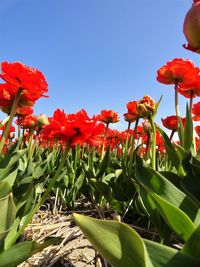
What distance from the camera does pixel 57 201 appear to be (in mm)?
2373

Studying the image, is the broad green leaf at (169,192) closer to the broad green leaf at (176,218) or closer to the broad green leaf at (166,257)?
the broad green leaf at (176,218)

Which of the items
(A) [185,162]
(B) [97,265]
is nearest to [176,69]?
(A) [185,162]

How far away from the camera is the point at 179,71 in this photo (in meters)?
1.93

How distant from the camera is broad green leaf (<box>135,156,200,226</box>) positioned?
0.90 metres

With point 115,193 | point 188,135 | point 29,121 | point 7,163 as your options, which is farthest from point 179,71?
point 29,121

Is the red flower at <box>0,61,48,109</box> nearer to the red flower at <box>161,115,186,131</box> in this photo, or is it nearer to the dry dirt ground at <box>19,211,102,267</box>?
the dry dirt ground at <box>19,211,102,267</box>

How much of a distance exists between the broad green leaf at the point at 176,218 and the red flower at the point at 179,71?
129 centimetres

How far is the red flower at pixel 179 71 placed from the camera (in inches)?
75.5

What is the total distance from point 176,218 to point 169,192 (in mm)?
164

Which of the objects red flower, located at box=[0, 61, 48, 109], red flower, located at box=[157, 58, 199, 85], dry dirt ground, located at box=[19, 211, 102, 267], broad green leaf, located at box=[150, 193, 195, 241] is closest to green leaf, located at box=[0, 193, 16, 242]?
dry dirt ground, located at box=[19, 211, 102, 267]

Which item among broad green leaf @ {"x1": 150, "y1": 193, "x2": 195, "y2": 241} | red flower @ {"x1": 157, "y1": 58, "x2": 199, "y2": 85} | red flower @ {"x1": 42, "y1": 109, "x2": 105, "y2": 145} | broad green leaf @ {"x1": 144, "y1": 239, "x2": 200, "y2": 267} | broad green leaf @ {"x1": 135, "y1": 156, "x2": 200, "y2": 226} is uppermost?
red flower @ {"x1": 157, "y1": 58, "x2": 199, "y2": 85}

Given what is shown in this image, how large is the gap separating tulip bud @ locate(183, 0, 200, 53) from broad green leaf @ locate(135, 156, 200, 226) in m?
0.43

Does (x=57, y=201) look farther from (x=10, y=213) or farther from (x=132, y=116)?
(x=10, y=213)

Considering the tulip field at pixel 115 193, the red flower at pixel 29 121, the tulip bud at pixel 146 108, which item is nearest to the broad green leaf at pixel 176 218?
the tulip field at pixel 115 193
